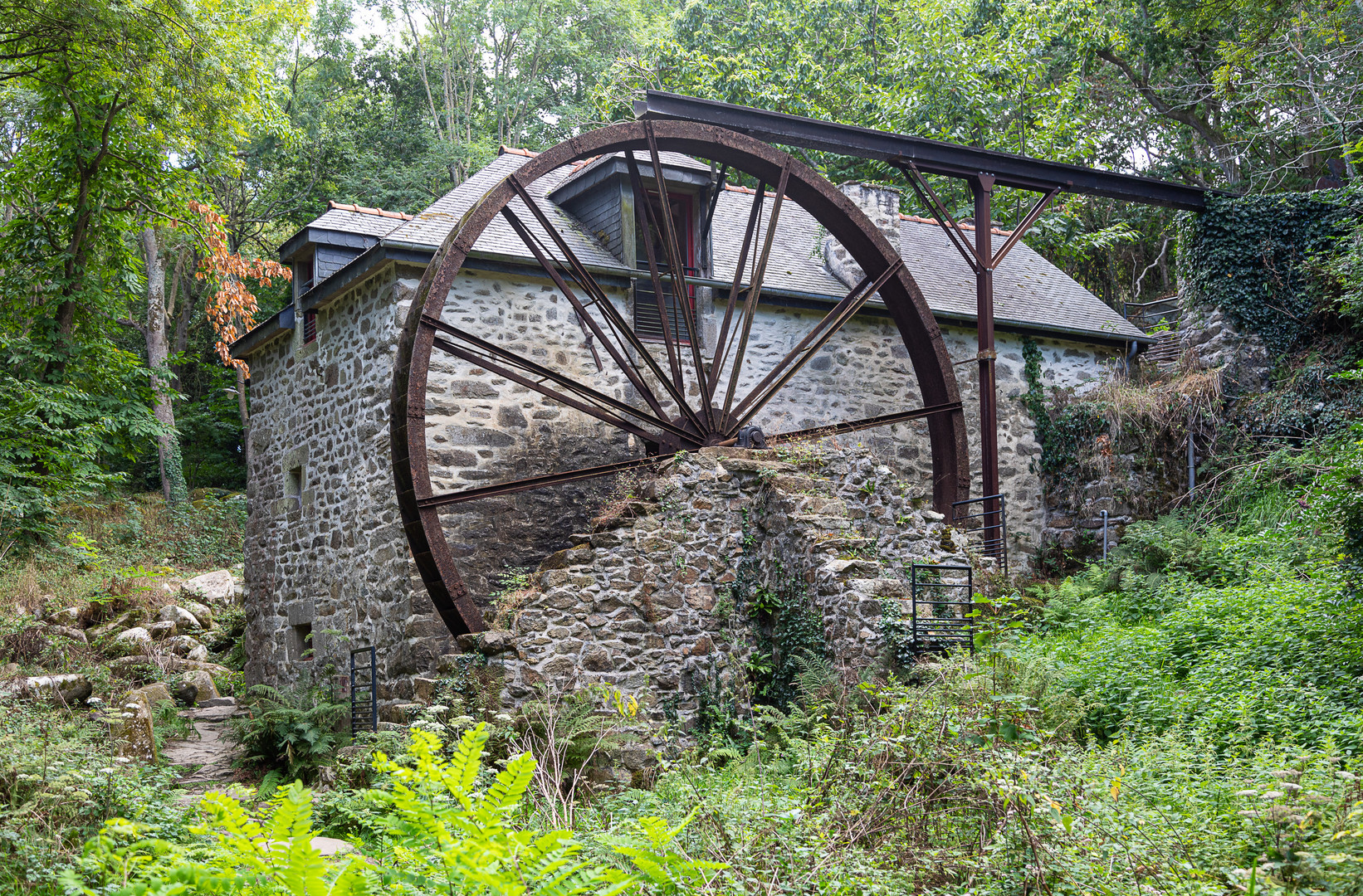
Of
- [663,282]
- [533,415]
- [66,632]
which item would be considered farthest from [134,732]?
[663,282]

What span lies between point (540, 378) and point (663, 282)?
192 cm

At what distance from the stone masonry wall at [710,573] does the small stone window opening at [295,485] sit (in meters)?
4.79

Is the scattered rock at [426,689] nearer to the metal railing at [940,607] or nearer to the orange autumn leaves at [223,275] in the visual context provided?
the metal railing at [940,607]

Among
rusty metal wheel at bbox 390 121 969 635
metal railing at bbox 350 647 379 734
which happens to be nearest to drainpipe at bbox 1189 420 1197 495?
rusty metal wheel at bbox 390 121 969 635

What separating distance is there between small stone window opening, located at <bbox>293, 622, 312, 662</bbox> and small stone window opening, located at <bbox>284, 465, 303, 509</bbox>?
4.21ft

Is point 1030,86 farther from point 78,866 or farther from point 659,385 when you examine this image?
point 78,866

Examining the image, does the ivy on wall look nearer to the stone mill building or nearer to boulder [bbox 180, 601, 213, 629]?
the stone mill building

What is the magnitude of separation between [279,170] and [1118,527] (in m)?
19.7

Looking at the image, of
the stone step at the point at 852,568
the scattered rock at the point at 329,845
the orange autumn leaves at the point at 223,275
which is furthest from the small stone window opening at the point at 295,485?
the scattered rock at the point at 329,845

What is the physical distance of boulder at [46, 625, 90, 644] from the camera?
11609 millimetres

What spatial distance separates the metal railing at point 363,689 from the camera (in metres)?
9.08

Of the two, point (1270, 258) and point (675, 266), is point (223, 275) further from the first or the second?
point (1270, 258)

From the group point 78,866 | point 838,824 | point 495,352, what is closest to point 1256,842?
point 838,824

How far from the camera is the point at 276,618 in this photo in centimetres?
1159
